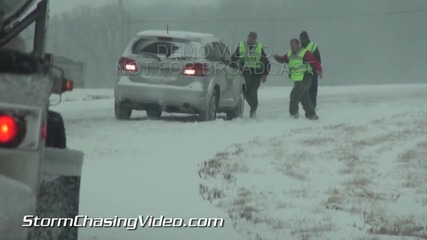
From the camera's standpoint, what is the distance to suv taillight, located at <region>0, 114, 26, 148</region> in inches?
162

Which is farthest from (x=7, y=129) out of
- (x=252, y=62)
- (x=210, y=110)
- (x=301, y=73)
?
(x=252, y=62)

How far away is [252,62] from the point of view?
19.8m

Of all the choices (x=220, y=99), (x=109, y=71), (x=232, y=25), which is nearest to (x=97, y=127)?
(x=220, y=99)

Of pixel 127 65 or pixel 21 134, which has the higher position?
pixel 127 65

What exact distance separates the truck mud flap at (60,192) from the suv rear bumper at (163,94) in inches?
452

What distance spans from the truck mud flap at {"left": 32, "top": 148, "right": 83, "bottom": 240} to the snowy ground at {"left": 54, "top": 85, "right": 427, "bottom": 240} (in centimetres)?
159

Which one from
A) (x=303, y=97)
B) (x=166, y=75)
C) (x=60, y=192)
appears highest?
(x=166, y=75)

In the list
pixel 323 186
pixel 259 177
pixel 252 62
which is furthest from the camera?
pixel 252 62

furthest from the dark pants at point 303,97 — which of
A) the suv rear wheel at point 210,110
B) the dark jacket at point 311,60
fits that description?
the suv rear wheel at point 210,110

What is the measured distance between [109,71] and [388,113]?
58.0 m

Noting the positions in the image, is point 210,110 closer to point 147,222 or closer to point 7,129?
point 147,222

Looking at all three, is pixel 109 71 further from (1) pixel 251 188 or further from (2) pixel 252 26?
(1) pixel 251 188

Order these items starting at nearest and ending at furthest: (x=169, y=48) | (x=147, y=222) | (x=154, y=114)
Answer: (x=147, y=222) < (x=169, y=48) < (x=154, y=114)

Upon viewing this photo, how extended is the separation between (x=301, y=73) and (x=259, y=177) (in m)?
8.77
